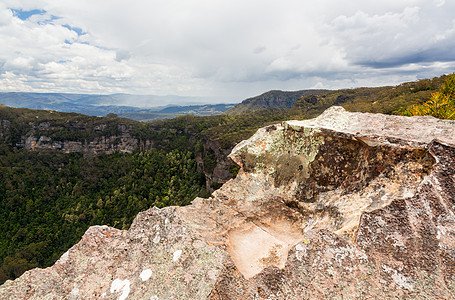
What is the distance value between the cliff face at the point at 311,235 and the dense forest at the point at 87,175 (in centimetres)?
4444

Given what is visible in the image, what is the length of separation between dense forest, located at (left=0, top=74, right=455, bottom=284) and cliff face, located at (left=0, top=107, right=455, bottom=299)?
4444cm

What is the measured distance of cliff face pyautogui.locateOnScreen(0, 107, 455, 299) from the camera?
4.46 metres

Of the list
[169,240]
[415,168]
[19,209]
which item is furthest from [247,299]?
[19,209]

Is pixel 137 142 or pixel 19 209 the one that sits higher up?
pixel 137 142

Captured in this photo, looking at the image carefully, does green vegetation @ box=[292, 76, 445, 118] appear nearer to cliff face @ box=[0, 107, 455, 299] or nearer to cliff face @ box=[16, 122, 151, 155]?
cliff face @ box=[0, 107, 455, 299]

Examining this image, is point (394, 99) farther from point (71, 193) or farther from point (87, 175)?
point (71, 193)

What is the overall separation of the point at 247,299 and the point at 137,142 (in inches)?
4991

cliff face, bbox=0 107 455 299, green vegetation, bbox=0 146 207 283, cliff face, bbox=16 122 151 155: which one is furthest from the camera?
cliff face, bbox=16 122 151 155

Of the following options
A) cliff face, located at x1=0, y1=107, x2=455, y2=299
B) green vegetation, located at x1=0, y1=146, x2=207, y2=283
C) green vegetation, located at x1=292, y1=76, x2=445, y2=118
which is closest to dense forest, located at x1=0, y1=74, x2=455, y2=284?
green vegetation, located at x1=0, y1=146, x2=207, y2=283

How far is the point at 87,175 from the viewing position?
328ft

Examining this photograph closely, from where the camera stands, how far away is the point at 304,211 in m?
7.55

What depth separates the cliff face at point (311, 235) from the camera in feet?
14.6

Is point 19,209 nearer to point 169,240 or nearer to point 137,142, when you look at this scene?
point 137,142

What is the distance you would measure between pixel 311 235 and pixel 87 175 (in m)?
→ 115
